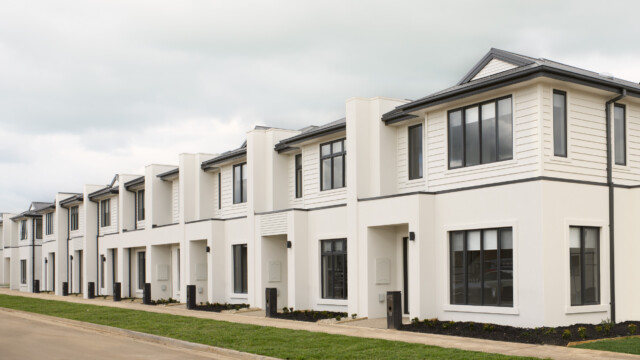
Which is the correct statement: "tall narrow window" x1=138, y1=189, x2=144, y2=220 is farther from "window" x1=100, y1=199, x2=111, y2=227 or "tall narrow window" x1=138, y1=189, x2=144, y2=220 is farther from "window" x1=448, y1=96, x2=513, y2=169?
"window" x1=448, y1=96, x2=513, y2=169

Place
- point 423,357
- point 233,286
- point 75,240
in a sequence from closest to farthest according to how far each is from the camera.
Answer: point 423,357
point 233,286
point 75,240

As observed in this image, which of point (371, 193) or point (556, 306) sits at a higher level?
point (371, 193)

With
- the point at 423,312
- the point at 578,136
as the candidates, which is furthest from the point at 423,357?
the point at 578,136

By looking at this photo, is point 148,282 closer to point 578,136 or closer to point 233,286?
point 233,286

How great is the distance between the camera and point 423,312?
19.4m

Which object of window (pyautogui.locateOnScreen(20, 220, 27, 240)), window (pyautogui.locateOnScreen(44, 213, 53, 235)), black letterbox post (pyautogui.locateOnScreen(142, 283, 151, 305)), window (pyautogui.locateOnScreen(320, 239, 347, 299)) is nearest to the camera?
window (pyautogui.locateOnScreen(320, 239, 347, 299))

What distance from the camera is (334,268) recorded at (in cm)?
2420

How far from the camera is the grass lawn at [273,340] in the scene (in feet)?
45.6

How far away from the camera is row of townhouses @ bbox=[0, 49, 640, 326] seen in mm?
17219

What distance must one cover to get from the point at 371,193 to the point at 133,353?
918 centimetres

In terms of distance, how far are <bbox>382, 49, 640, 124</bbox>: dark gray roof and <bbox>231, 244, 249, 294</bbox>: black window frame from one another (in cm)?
999

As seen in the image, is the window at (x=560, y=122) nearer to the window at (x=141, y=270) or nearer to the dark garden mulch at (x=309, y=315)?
the dark garden mulch at (x=309, y=315)

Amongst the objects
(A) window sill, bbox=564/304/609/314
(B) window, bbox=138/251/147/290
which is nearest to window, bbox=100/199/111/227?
(B) window, bbox=138/251/147/290

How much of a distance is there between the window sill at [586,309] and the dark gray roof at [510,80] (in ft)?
17.2
